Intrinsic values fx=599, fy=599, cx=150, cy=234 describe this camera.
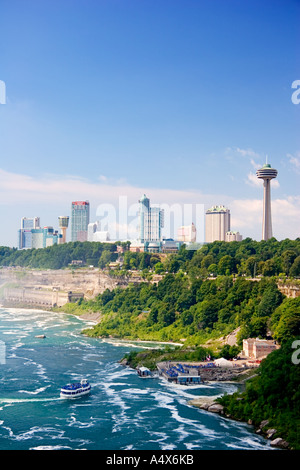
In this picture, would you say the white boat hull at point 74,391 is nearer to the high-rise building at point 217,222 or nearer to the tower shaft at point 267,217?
the tower shaft at point 267,217

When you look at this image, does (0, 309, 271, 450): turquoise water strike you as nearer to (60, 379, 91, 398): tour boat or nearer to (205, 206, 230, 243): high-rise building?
(60, 379, 91, 398): tour boat

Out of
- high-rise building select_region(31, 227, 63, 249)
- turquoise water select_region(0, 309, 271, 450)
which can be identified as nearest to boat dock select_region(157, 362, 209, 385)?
turquoise water select_region(0, 309, 271, 450)

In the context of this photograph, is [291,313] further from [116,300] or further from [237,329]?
[116,300]

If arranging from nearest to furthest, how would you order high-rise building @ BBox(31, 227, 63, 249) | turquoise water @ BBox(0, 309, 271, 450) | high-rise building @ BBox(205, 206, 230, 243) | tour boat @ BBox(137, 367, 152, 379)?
1. turquoise water @ BBox(0, 309, 271, 450)
2. tour boat @ BBox(137, 367, 152, 379)
3. high-rise building @ BBox(205, 206, 230, 243)
4. high-rise building @ BBox(31, 227, 63, 249)

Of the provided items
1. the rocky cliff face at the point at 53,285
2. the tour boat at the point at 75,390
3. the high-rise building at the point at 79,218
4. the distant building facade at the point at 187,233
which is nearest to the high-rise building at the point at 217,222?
the distant building facade at the point at 187,233

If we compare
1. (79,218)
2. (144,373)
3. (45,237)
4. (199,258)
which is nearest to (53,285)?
(199,258)

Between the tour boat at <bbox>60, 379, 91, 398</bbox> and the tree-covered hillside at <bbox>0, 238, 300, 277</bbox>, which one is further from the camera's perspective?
the tree-covered hillside at <bbox>0, 238, 300, 277</bbox>

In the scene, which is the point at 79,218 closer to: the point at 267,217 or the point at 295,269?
the point at 267,217
